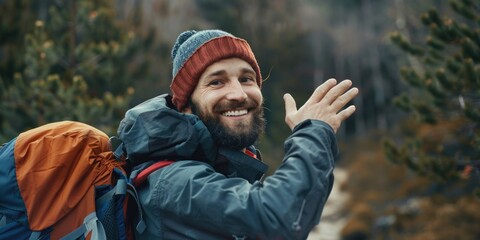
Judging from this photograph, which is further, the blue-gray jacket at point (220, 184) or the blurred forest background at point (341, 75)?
the blurred forest background at point (341, 75)

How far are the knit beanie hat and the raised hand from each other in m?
0.48

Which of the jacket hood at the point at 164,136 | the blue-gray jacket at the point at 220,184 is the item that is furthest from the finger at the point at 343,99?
the jacket hood at the point at 164,136

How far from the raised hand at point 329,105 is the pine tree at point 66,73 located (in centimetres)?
643

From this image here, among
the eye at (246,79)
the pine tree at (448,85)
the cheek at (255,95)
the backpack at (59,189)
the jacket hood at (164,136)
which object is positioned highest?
the pine tree at (448,85)

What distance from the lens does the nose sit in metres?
2.32

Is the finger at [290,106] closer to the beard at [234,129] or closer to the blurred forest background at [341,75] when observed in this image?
the beard at [234,129]

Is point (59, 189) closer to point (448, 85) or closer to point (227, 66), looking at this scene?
point (227, 66)

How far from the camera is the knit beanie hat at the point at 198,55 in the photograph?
242 cm

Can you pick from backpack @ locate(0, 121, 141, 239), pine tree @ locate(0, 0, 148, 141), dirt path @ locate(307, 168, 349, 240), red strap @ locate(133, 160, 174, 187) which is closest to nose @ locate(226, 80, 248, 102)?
red strap @ locate(133, 160, 174, 187)

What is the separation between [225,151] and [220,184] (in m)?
0.34

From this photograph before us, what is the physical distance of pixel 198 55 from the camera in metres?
2.45

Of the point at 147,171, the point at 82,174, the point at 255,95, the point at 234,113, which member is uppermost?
the point at 255,95

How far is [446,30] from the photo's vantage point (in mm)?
5957

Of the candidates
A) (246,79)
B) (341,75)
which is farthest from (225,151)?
(341,75)
